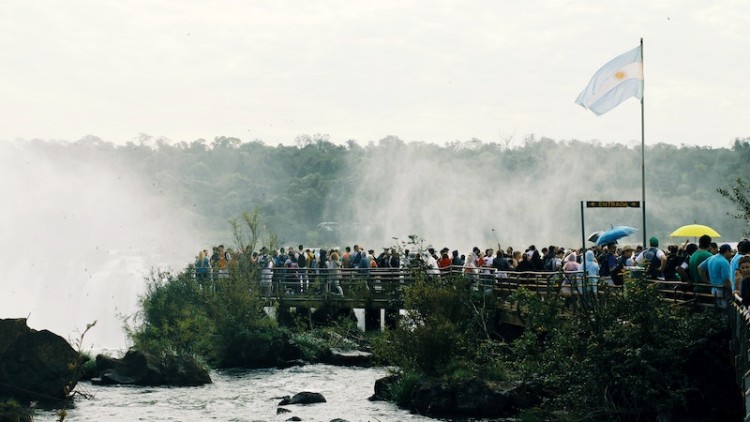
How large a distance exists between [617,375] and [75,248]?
96.8m

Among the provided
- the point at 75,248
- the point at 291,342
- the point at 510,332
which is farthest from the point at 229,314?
the point at 75,248

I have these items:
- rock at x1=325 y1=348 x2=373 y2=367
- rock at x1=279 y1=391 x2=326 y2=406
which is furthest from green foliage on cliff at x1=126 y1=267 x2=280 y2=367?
rock at x1=279 y1=391 x2=326 y2=406

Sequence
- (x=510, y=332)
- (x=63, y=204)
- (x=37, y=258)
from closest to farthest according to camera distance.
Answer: (x=510, y=332)
(x=37, y=258)
(x=63, y=204)

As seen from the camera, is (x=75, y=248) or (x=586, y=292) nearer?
(x=586, y=292)

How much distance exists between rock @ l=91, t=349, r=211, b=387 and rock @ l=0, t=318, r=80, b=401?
3.61 metres

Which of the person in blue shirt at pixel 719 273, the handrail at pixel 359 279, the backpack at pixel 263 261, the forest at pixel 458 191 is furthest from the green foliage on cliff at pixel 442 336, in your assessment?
the forest at pixel 458 191

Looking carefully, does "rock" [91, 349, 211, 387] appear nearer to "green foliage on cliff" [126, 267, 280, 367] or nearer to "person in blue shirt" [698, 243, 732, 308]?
"green foliage on cliff" [126, 267, 280, 367]

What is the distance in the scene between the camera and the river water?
2844cm

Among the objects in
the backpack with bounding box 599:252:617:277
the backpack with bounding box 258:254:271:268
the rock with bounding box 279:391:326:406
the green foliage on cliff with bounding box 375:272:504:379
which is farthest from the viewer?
the backpack with bounding box 258:254:271:268

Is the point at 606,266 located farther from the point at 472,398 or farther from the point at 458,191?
the point at 458,191

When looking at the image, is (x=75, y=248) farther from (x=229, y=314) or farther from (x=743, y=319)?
(x=743, y=319)

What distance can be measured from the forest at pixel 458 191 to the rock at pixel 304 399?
3159 inches

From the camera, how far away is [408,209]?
130 metres

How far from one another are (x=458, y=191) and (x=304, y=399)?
102 m
